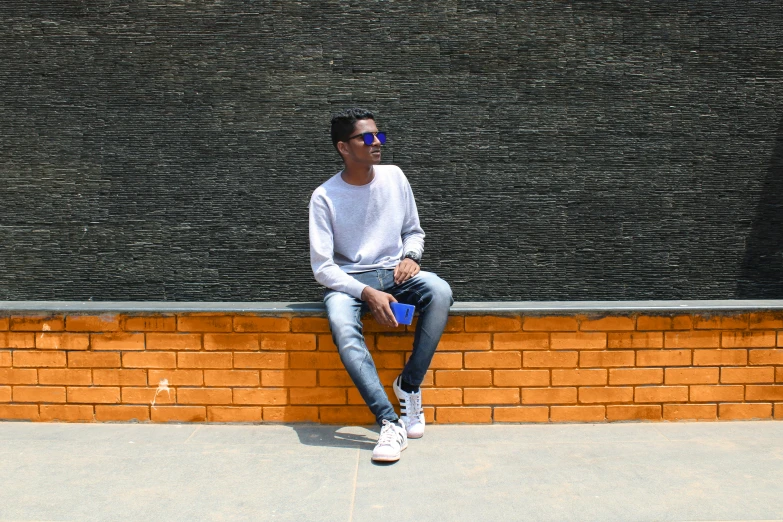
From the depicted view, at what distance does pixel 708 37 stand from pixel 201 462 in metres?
5.26

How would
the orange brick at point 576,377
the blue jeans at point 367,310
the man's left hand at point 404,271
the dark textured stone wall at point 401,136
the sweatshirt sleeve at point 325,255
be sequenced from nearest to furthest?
1. the blue jeans at point 367,310
2. the sweatshirt sleeve at point 325,255
3. the man's left hand at point 404,271
4. the orange brick at point 576,377
5. the dark textured stone wall at point 401,136

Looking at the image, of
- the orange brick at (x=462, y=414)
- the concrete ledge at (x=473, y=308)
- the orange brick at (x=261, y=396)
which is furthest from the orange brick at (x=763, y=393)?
the orange brick at (x=261, y=396)

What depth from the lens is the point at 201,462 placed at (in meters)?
3.02

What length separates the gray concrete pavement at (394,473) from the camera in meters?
2.52

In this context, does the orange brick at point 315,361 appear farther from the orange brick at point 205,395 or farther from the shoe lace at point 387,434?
the shoe lace at point 387,434

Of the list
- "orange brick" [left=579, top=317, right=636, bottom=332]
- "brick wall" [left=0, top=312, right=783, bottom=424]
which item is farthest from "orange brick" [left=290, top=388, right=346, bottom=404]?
"orange brick" [left=579, top=317, right=636, bottom=332]

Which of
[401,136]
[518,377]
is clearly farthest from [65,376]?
[401,136]

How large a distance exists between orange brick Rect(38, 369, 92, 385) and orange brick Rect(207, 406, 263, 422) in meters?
0.67

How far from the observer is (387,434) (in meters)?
3.06

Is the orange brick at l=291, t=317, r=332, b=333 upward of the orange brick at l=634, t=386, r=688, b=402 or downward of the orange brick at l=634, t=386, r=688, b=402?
upward

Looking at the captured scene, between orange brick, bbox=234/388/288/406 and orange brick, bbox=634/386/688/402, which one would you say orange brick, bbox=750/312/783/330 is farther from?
orange brick, bbox=234/388/288/406

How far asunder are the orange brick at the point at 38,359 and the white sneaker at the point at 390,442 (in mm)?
1759

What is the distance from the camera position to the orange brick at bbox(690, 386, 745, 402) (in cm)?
354

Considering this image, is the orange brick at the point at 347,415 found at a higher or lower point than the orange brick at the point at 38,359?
lower
